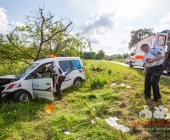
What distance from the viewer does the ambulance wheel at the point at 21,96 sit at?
456cm

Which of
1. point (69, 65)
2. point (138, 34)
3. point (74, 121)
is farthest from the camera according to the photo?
point (138, 34)

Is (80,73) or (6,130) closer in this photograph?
(6,130)

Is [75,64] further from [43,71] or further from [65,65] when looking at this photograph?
[43,71]

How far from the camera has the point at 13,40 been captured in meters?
8.08

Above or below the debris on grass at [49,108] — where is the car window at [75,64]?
above

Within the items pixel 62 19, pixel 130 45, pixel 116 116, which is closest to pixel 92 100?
pixel 116 116

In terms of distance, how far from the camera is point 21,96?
15.4 feet

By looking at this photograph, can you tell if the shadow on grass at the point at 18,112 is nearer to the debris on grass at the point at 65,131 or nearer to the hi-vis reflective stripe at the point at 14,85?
the hi-vis reflective stripe at the point at 14,85

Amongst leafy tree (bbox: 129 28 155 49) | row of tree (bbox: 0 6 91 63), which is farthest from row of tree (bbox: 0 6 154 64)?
leafy tree (bbox: 129 28 155 49)

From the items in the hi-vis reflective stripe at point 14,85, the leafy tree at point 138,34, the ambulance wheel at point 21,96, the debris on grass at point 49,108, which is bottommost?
the debris on grass at point 49,108

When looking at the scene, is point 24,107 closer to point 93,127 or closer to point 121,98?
point 93,127

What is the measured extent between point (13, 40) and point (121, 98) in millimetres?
7401

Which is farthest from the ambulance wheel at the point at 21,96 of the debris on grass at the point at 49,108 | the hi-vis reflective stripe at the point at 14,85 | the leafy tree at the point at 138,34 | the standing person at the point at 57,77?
the leafy tree at the point at 138,34

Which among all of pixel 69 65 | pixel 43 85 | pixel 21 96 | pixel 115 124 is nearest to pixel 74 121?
pixel 115 124
